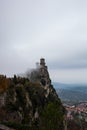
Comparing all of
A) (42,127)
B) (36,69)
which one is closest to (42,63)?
(36,69)

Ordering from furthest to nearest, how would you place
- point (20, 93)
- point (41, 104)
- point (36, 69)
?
point (36, 69) < point (41, 104) < point (20, 93)

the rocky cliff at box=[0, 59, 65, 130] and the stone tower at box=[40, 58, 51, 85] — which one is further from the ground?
the stone tower at box=[40, 58, 51, 85]

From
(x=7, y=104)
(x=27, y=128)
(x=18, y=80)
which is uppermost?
(x=18, y=80)

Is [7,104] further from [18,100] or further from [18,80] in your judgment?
[18,80]

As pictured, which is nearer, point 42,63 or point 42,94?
point 42,94

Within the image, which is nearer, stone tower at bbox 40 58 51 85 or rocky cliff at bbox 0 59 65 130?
rocky cliff at bbox 0 59 65 130

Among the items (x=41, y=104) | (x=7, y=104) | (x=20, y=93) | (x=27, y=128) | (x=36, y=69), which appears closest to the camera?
(x=27, y=128)

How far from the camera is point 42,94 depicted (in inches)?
2953

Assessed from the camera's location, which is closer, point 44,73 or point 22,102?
point 22,102

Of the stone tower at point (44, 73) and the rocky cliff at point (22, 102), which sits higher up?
the stone tower at point (44, 73)

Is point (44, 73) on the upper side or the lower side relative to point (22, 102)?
upper

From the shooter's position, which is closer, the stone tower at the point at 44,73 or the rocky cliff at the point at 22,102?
the rocky cliff at the point at 22,102

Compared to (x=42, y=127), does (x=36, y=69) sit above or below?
above

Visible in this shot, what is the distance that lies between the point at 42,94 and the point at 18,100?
1055cm
